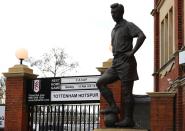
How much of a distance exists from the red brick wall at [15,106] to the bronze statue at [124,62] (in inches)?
219

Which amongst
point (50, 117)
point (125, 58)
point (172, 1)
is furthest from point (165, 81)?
point (125, 58)

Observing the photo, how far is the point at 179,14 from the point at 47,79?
585 cm

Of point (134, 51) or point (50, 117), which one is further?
point (50, 117)

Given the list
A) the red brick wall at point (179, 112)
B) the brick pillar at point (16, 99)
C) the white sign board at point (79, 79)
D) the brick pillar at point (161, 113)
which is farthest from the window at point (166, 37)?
the brick pillar at point (16, 99)

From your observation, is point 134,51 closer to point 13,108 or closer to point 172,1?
point 13,108

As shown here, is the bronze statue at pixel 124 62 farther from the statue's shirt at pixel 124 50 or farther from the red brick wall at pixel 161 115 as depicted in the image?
the red brick wall at pixel 161 115

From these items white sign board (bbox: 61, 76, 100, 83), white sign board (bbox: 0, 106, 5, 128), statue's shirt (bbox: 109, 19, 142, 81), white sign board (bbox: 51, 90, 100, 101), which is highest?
statue's shirt (bbox: 109, 19, 142, 81)

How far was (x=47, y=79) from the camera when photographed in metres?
15.8

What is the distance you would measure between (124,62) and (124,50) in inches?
9.5

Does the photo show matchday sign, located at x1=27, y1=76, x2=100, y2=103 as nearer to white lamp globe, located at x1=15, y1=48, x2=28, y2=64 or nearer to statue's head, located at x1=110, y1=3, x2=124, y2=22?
white lamp globe, located at x1=15, y1=48, x2=28, y2=64

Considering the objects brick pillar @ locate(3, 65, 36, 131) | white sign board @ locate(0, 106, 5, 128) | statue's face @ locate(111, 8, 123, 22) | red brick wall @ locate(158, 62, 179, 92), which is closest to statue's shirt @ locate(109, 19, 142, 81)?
statue's face @ locate(111, 8, 123, 22)

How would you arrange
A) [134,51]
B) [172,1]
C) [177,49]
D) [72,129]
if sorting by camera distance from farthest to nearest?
1. [172,1]
2. [177,49]
3. [72,129]
4. [134,51]

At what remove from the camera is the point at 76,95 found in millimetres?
15500

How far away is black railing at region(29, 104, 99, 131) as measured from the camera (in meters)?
15.5
